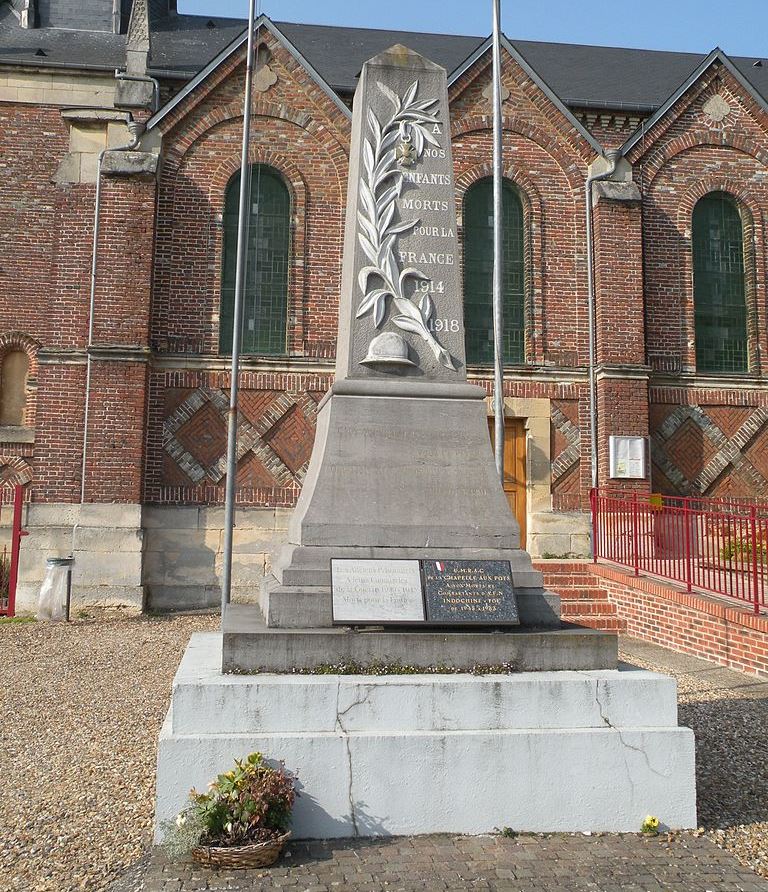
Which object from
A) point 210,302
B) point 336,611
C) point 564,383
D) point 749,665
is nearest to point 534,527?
point 564,383

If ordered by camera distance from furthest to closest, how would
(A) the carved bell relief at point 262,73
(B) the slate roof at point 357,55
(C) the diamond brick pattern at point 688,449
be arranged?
(B) the slate roof at point 357,55, (A) the carved bell relief at point 262,73, (C) the diamond brick pattern at point 688,449

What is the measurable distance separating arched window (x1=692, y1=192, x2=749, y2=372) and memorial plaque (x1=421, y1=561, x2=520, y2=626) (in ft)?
37.4

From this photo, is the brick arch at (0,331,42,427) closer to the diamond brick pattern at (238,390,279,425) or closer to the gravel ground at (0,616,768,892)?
the diamond brick pattern at (238,390,279,425)

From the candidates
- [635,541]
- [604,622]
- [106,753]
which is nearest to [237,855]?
[106,753]

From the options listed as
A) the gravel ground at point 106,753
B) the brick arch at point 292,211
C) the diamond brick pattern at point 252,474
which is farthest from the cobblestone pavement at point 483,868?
the brick arch at point 292,211

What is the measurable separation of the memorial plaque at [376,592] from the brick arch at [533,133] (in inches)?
468

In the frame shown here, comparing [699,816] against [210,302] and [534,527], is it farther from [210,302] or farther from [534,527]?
[210,302]

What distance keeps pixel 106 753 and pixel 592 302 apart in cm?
1122

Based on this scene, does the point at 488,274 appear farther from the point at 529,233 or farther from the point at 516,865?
the point at 516,865

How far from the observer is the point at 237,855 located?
3633 mm

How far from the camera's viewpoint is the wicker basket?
3.63 m

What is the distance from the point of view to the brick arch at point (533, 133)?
1469 centimetres

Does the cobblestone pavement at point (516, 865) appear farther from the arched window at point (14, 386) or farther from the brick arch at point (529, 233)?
the arched window at point (14, 386)

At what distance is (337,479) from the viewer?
5.06m
